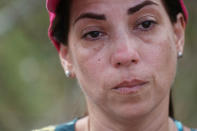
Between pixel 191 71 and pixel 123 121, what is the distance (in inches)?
126

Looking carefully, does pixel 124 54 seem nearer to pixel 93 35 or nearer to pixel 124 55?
pixel 124 55

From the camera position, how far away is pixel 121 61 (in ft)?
6.95

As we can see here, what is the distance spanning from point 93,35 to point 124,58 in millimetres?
274

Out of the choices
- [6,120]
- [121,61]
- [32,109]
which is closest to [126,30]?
[121,61]

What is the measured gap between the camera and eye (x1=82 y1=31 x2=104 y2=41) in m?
2.27

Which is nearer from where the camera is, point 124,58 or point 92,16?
point 124,58

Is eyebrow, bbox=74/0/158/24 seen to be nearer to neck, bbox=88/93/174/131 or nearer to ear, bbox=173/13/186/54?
ear, bbox=173/13/186/54

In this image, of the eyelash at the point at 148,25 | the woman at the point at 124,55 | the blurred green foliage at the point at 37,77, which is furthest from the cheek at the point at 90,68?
the blurred green foliage at the point at 37,77

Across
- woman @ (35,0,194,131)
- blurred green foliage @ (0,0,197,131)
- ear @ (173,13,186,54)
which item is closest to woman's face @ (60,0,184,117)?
woman @ (35,0,194,131)

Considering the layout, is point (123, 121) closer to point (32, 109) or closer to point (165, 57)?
point (165, 57)

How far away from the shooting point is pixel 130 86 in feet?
7.02

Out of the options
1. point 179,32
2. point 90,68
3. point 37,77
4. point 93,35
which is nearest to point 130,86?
point 90,68

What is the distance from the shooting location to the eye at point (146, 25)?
2248mm

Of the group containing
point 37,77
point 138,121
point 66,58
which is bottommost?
point 37,77
